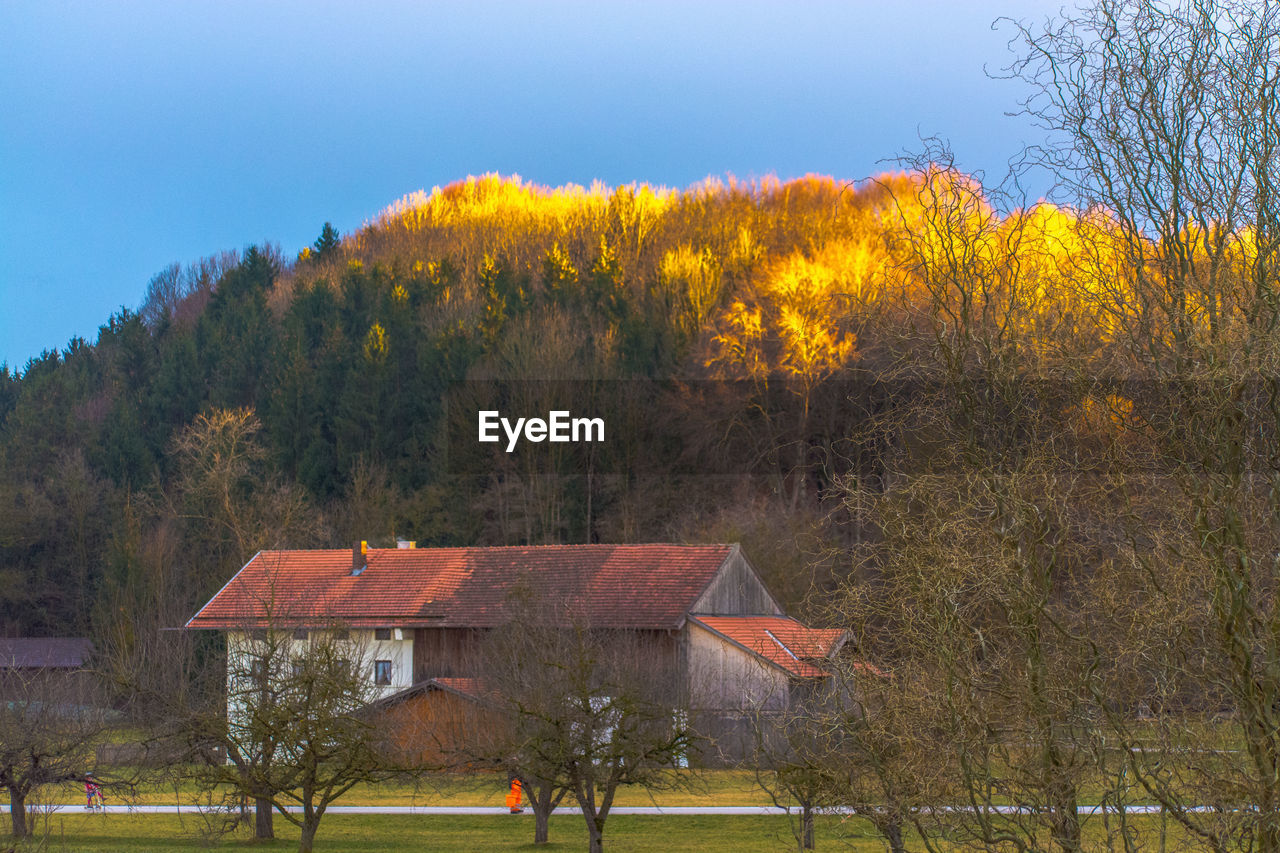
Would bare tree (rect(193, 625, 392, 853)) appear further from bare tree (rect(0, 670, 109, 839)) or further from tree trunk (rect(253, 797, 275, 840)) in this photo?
tree trunk (rect(253, 797, 275, 840))

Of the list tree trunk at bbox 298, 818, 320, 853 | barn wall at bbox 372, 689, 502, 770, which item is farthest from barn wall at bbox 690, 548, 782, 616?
tree trunk at bbox 298, 818, 320, 853

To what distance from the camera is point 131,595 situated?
56.5 meters

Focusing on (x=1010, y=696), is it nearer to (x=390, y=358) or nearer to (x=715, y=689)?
(x=715, y=689)

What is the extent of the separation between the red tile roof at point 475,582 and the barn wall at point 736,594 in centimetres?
29

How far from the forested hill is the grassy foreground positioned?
13.6 metres

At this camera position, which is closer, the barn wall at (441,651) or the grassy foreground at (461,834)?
the grassy foreground at (461,834)

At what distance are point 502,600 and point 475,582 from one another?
8.28 feet

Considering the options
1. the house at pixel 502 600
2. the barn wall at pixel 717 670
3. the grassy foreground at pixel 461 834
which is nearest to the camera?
the grassy foreground at pixel 461 834

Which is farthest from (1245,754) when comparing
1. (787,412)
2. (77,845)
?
(787,412)

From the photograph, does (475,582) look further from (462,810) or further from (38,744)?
(38,744)

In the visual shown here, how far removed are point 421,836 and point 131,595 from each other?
113 ft

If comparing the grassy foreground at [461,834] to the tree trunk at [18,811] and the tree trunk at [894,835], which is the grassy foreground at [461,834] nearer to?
the tree trunk at [18,811]

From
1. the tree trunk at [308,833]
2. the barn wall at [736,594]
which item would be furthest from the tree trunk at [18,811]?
the barn wall at [736,594]

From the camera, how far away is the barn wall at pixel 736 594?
40.2 meters
